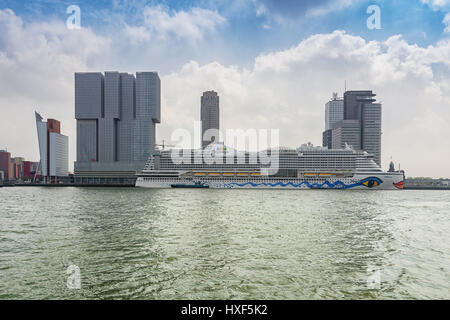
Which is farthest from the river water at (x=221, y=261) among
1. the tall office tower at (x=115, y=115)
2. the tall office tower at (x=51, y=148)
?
the tall office tower at (x=51, y=148)

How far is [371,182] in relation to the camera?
89438 millimetres

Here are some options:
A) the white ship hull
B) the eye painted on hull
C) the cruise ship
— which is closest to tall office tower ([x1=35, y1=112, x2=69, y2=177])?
the cruise ship

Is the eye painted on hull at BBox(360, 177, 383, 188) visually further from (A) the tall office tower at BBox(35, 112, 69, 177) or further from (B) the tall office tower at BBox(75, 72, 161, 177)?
(A) the tall office tower at BBox(35, 112, 69, 177)

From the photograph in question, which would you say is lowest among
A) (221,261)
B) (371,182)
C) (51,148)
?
(371,182)

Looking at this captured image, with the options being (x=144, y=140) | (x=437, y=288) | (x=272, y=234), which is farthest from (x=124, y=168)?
(x=437, y=288)

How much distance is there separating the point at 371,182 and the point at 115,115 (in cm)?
14540

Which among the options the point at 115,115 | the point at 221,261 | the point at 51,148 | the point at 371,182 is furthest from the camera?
the point at 115,115

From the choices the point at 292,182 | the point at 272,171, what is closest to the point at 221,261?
the point at 292,182

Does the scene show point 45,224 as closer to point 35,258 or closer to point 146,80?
point 35,258

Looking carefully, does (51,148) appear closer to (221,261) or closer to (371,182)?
(371,182)

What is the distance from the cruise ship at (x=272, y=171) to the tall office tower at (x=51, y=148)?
83533mm

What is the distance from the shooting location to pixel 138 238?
1658 cm

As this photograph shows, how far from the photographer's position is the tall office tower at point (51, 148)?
150000 millimetres
